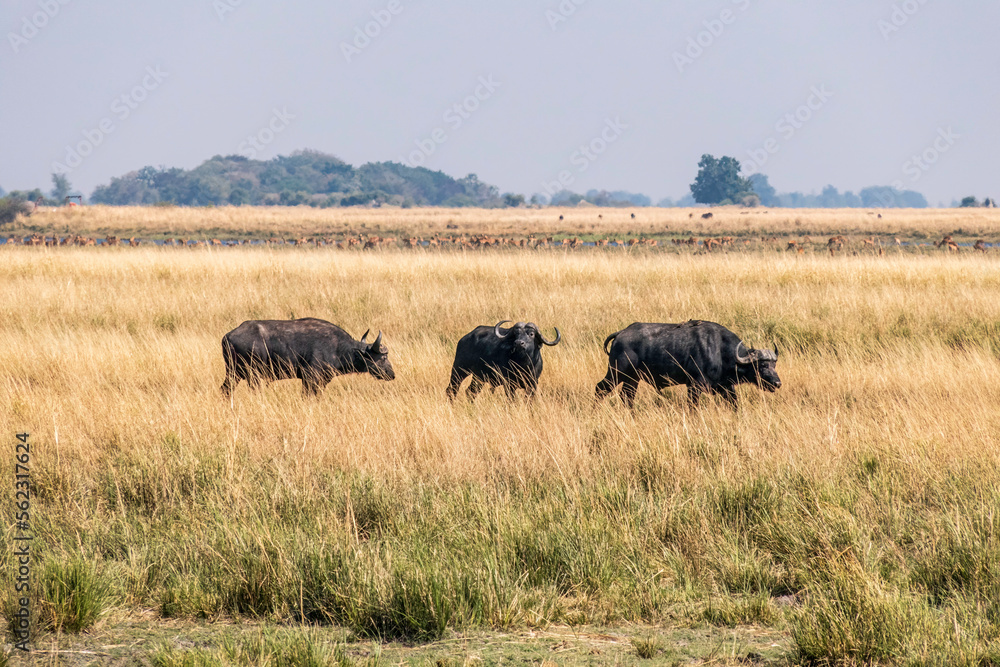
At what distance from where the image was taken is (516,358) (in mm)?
8148

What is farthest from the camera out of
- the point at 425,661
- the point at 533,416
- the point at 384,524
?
the point at 533,416

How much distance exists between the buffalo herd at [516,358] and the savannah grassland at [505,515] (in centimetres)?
29

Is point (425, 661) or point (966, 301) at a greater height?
point (966, 301)

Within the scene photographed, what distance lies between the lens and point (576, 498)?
516 cm

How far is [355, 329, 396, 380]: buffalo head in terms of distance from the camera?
28.7ft

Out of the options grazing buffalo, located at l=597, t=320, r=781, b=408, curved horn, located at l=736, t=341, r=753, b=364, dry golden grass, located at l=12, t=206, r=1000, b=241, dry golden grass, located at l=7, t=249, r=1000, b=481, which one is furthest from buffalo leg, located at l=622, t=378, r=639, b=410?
dry golden grass, located at l=12, t=206, r=1000, b=241

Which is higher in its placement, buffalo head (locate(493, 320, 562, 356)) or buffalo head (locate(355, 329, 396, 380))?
buffalo head (locate(493, 320, 562, 356))

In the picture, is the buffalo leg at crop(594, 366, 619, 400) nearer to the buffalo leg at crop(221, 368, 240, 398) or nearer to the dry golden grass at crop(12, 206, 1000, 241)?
the buffalo leg at crop(221, 368, 240, 398)

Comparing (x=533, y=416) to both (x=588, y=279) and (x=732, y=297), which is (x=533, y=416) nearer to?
(x=732, y=297)

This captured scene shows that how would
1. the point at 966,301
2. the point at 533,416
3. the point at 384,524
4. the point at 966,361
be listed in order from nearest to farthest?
the point at 384,524 → the point at 533,416 → the point at 966,361 → the point at 966,301

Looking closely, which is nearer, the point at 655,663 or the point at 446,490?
the point at 655,663

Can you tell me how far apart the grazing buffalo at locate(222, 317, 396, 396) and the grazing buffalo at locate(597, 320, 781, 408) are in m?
2.39

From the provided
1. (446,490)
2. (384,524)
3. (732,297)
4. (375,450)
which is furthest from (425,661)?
(732,297)

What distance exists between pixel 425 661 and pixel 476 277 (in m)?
12.3
